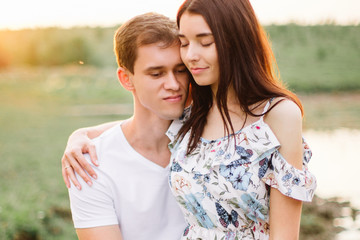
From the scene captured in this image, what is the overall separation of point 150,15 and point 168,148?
0.78 meters

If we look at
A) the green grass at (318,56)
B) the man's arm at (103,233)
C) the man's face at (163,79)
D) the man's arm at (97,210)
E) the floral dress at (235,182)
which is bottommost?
the man's arm at (103,233)

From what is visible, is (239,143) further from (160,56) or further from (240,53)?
(160,56)

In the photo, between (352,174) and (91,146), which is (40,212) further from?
(352,174)

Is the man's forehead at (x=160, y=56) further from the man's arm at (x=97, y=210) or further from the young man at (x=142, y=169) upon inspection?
the man's arm at (x=97, y=210)

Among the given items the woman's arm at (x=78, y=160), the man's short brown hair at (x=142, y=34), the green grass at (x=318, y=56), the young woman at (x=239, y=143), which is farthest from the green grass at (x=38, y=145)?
the green grass at (x=318, y=56)

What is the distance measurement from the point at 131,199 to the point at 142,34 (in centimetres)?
92

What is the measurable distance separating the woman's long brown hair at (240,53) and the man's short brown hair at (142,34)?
0.24 meters

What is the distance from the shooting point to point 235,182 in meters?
2.17

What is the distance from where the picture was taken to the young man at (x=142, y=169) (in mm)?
2596

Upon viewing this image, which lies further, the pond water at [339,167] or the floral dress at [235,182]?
the pond water at [339,167]

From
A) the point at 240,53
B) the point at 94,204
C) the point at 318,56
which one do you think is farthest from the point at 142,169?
the point at 318,56

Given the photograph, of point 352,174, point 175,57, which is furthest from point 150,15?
point 352,174

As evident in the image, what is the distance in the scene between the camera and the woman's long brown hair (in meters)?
2.18

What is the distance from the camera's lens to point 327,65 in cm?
2477
